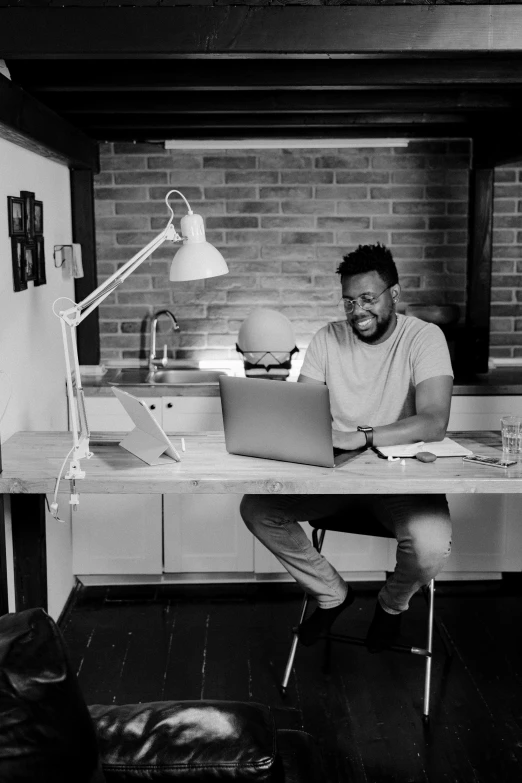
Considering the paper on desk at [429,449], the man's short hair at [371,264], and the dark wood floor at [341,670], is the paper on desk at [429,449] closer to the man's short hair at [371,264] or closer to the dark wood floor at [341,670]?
the man's short hair at [371,264]

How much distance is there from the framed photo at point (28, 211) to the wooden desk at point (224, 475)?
0.85m

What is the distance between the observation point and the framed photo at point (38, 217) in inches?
139

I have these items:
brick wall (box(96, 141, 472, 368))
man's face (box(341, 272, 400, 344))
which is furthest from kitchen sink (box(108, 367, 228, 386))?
man's face (box(341, 272, 400, 344))

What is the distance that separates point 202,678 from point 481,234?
2633 mm

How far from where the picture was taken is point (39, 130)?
325 cm

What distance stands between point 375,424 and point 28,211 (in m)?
1.54

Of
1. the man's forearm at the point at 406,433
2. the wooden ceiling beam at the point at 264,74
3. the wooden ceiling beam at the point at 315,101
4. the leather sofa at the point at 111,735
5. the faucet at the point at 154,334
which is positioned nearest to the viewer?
the leather sofa at the point at 111,735

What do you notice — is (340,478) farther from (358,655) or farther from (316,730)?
(358,655)

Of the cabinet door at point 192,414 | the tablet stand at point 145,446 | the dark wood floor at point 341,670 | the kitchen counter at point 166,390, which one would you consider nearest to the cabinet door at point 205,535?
the dark wood floor at point 341,670

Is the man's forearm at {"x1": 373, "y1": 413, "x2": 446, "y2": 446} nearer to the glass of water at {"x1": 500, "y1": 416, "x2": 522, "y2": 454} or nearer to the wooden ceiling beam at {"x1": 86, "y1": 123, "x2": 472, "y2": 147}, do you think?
the glass of water at {"x1": 500, "y1": 416, "x2": 522, "y2": 454}

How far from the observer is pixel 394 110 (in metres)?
3.79

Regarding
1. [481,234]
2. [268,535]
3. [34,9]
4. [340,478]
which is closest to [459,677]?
[268,535]

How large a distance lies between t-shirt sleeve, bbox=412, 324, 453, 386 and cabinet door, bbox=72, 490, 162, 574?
1457mm

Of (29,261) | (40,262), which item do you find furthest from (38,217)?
(29,261)
